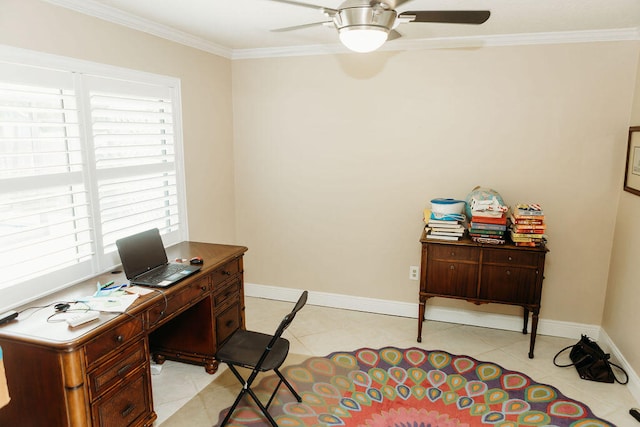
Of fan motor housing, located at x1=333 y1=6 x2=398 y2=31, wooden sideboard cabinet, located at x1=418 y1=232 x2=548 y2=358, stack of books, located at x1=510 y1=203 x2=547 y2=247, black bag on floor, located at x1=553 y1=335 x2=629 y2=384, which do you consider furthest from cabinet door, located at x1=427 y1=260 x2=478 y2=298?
fan motor housing, located at x1=333 y1=6 x2=398 y2=31

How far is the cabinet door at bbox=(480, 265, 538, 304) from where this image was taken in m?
3.18

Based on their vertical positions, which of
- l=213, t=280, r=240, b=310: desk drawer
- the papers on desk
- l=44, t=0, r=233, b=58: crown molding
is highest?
l=44, t=0, r=233, b=58: crown molding

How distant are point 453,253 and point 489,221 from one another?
1.18ft

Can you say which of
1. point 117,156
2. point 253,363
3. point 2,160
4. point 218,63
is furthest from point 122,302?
point 218,63

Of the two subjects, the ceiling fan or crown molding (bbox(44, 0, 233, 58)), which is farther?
crown molding (bbox(44, 0, 233, 58))

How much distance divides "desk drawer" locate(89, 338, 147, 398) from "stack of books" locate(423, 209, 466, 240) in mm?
2172

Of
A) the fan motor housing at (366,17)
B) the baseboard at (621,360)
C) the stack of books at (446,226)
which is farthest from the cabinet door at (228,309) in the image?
the baseboard at (621,360)

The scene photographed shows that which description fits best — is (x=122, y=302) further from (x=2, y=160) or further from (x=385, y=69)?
(x=385, y=69)

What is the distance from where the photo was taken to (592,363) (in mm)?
3047

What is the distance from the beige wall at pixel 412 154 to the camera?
3344 mm

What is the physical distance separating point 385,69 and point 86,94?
232 centimetres

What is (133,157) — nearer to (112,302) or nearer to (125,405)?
(112,302)

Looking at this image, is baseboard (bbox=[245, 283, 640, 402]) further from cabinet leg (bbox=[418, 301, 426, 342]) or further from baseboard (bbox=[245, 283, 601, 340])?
cabinet leg (bbox=[418, 301, 426, 342])

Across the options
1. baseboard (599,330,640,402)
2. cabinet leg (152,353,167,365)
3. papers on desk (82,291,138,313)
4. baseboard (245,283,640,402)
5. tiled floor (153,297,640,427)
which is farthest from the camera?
baseboard (245,283,640,402)
